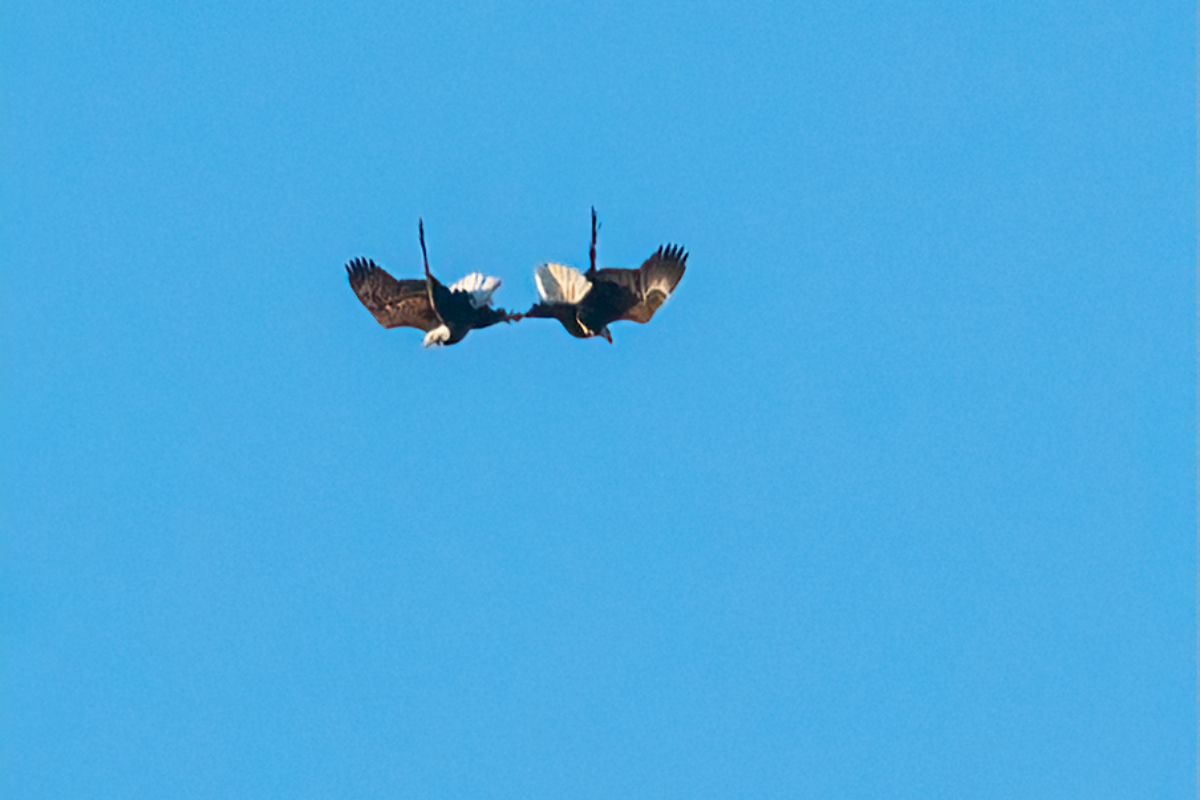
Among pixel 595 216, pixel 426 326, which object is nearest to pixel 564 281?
pixel 595 216

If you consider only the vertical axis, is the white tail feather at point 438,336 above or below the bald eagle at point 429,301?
below

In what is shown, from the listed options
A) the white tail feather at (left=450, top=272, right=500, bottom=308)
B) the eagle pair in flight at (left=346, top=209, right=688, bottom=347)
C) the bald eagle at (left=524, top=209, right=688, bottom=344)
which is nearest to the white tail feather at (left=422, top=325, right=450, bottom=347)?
the eagle pair in flight at (left=346, top=209, right=688, bottom=347)

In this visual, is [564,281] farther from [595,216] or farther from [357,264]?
[357,264]

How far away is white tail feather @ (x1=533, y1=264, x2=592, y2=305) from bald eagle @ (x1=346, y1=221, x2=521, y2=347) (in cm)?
59

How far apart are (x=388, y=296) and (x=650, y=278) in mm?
3966

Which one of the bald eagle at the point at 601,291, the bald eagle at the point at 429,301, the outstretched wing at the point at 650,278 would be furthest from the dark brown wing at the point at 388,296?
the outstretched wing at the point at 650,278

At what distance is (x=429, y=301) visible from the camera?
17625 mm

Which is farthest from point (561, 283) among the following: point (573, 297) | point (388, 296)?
point (388, 296)

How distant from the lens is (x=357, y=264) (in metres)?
17.8

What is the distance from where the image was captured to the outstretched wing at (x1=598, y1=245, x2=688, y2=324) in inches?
676

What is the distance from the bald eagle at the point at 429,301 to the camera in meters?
17.3

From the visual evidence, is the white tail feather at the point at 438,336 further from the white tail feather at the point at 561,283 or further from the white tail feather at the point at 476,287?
the white tail feather at the point at 561,283

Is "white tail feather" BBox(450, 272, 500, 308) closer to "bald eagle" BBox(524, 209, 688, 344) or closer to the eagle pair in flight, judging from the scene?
the eagle pair in flight

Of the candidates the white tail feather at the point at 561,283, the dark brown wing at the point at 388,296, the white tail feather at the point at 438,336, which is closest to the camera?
the white tail feather at the point at 561,283
